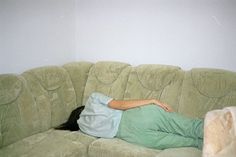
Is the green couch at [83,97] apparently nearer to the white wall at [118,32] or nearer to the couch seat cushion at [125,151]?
the couch seat cushion at [125,151]

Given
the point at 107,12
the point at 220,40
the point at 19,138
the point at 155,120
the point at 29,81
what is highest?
the point at 107,12

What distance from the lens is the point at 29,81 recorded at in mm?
2689

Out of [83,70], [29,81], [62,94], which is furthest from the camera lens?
[83,70]

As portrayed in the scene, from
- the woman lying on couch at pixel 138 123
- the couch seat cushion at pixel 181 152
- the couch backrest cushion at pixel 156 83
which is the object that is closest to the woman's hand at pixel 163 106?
the woman lying on couch at pixel 138 123

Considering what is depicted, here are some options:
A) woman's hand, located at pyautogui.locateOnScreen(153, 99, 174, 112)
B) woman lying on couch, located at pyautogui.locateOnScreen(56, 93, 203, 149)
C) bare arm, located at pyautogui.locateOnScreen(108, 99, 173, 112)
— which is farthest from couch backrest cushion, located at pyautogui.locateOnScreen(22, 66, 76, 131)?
woman's hand, located at pyautogui.locateOnScreen(153, 99, 174, 112)

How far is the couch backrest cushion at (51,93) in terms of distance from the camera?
2.72 m

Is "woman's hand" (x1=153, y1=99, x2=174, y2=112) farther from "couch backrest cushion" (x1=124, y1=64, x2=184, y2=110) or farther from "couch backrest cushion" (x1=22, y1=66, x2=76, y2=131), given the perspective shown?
"couch backrest cushion" (x1=22, y1=66, x2=76, y2=131)

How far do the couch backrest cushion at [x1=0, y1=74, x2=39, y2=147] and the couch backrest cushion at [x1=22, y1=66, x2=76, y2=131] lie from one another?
0.09 m

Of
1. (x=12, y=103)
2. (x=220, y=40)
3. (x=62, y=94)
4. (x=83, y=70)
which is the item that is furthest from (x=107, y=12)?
(x=12, y=103)

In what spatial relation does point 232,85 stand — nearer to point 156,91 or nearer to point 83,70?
point 156,91

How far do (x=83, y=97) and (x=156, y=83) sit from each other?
32.1 inches

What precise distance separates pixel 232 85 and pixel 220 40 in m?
0.50

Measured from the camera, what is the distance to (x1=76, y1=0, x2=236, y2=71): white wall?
2.76m

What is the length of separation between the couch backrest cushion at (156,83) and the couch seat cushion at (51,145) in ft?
2.08
